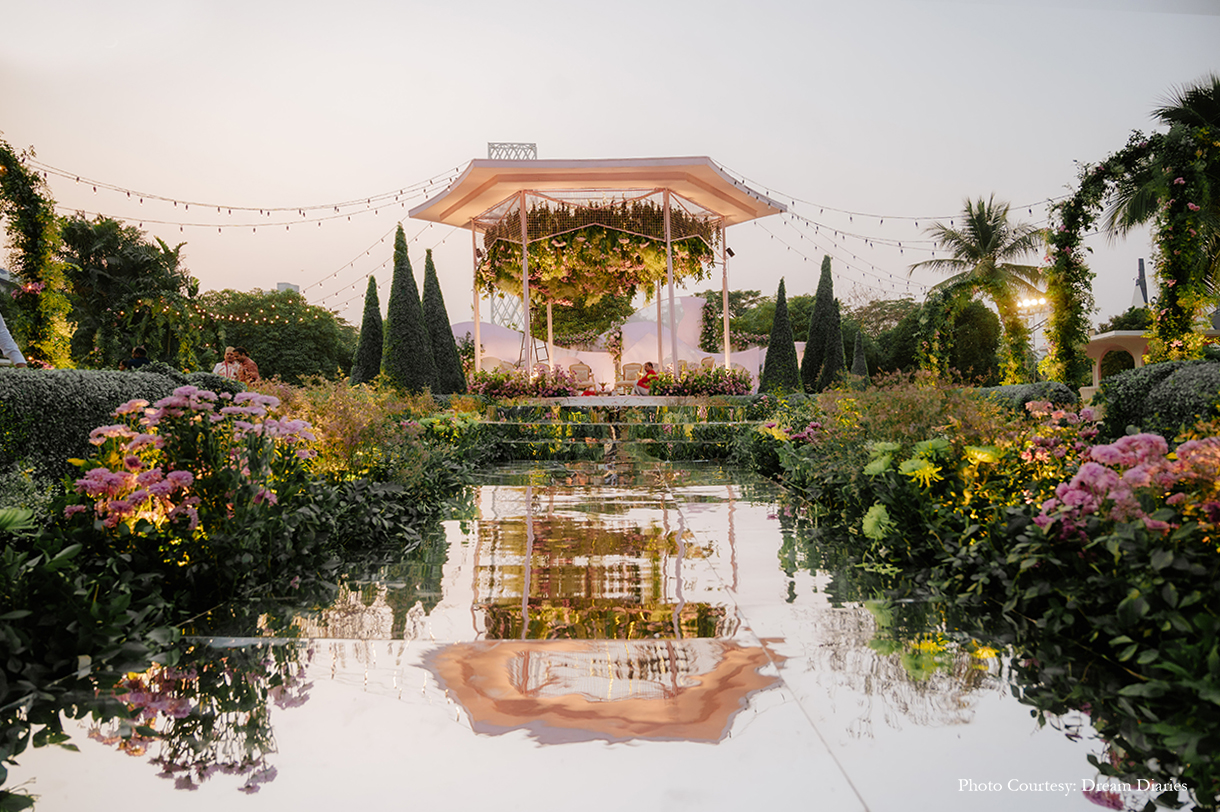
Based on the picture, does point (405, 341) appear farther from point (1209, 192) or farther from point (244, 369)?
point (1209, 192)

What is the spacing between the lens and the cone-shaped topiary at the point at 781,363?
50.1 ft

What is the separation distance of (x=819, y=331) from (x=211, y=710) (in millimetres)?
17419

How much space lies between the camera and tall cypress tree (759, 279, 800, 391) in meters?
15.3

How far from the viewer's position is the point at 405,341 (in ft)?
43.5

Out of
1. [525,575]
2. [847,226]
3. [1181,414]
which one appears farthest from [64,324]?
[847,226]

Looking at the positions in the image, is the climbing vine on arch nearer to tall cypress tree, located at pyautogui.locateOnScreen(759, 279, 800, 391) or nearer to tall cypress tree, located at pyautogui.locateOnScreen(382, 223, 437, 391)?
tall cypress tree, located at pyautogui.locateOnScreen(382, 223, 437, 391)

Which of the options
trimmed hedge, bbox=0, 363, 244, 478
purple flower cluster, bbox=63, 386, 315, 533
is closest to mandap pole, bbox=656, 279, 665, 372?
trimmed hedge, bbox=0, 363, 244, 478

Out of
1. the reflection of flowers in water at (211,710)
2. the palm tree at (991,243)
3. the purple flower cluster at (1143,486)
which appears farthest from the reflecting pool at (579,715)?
the palm tree at (991,243)

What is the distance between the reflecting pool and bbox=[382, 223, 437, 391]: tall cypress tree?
393 inches

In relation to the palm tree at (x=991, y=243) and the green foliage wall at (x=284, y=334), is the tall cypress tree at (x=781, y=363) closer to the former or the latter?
the palm tree at (x=991, y=243)

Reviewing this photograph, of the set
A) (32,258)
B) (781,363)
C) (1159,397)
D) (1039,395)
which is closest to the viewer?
(1159,397)

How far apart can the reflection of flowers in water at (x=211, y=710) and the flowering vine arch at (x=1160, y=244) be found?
10938 millimetres

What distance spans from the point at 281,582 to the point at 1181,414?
6.08m

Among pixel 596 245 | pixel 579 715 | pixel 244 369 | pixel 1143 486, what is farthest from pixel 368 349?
pixel 1143 486
